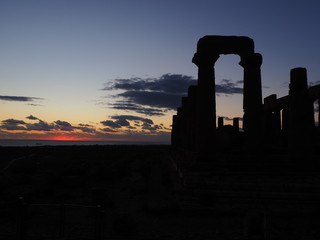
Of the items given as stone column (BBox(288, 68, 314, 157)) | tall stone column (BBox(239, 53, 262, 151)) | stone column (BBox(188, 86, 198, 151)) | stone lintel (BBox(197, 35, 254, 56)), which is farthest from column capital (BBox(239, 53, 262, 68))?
stone column (BBox(188, 86, 198, 151))

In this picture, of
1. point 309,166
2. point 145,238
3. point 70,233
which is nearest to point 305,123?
point 309,166

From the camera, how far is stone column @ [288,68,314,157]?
Result: 15711 mm

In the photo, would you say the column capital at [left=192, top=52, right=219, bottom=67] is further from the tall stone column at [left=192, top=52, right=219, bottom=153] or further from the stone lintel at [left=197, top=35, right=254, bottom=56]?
Result: the stone lintel at [left=197, top=35, right=254, bottom=56]

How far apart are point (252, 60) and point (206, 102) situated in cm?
358

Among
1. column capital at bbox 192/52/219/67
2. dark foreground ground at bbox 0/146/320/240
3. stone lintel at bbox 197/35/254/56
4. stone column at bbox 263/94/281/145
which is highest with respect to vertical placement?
stone lintel at bbox 197/35/254/56

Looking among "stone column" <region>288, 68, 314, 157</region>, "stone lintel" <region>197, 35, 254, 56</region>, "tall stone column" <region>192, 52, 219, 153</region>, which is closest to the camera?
"stone lintel" <region>197, 35, 254, 56</region>

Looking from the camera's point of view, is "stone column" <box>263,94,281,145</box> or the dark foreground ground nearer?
the dark foreground ground

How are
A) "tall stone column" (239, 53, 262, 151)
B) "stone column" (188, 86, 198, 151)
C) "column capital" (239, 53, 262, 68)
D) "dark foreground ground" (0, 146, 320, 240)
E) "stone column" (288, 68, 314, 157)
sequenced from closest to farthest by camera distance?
"dark foreground ground" (0, 146, 320, 240) < "stone column" (288, 68, 314, 157) < "column capital" (239, 53, 262, 68) < "tall stone column" (239, 53, 262, 151) < "stone column" (188, 86, 198, 151)

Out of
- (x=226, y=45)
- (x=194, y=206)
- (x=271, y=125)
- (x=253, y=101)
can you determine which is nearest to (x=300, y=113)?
(x=253, y=101)

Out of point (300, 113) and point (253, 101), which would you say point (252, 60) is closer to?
point (253, 101)

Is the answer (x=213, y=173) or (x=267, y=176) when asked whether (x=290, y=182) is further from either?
(x=213, y=173)

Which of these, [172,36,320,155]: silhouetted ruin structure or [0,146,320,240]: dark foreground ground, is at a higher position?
[172,36,320,155]: silhouetted ruin structure

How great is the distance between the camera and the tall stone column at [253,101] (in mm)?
16453

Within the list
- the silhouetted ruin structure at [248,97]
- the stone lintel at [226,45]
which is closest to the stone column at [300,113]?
the silhouetted ruin structure at [248,97]
